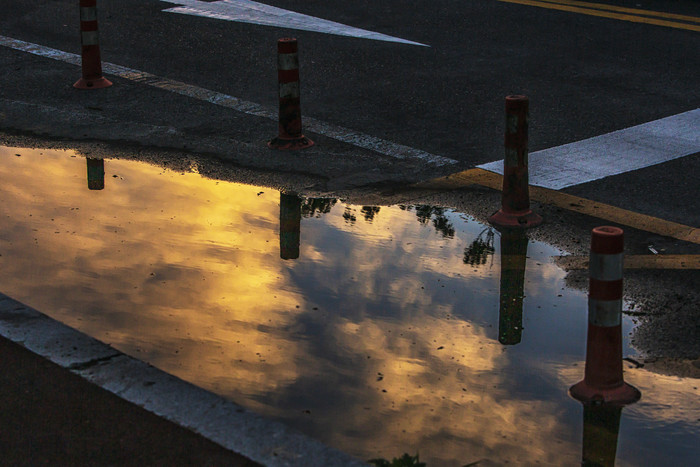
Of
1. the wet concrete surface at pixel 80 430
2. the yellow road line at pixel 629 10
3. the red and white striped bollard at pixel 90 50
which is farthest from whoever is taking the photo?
the yellow road line at pixel 629 10

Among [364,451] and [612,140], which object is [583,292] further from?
[612,140]

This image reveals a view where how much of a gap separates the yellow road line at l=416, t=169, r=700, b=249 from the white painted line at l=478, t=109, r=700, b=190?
0.15 m

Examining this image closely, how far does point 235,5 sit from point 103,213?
7.35 m

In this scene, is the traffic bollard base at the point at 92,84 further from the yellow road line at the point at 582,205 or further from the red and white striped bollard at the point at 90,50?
the yellow road line at the point at 582,205

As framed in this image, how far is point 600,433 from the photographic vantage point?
411 centimetres

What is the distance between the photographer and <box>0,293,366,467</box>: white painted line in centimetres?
376

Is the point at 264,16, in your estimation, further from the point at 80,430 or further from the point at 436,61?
the point at 80,430

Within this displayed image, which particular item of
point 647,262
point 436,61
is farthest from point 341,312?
point 436,61

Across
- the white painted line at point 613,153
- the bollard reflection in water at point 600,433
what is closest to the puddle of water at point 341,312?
the bollard reflection in water at point 600,433

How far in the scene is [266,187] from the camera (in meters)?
7.27

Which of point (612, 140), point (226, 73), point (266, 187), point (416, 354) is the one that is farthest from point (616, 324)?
point (226, 73)

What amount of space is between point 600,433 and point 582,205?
2899mm

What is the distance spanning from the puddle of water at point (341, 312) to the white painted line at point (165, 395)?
0.68ft

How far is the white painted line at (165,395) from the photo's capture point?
3.76m
